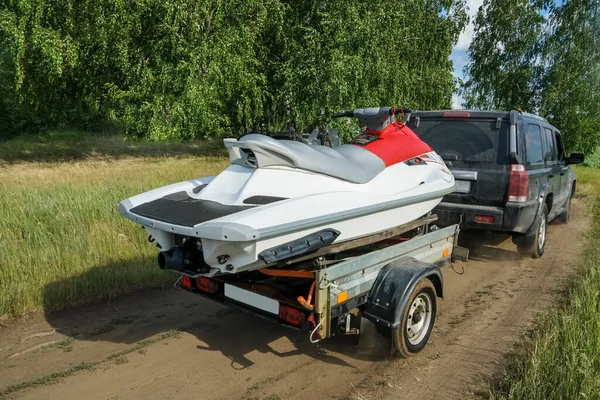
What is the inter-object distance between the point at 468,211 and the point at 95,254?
479 centimetres

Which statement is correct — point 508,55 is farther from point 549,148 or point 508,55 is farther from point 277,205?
point 277,205

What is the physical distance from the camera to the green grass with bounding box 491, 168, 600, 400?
2.98m

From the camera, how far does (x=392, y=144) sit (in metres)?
4.62

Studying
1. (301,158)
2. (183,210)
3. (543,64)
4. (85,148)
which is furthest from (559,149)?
(85,148)

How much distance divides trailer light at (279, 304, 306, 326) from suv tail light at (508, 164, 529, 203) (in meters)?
3.82

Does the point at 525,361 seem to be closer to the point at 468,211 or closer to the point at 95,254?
the point at 468,211

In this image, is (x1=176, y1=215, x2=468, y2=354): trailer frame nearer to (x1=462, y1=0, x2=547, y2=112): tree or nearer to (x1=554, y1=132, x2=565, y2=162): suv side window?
(x1=554, y1=132, x2=565, y2=162): suv side window

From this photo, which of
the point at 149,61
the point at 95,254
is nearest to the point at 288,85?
the point at 149,61

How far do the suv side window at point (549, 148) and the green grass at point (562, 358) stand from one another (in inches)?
116

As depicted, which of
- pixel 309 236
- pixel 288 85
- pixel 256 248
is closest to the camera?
pixel 256 248

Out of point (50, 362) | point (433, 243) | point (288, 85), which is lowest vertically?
point (50, 362)

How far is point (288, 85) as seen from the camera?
14266 mm

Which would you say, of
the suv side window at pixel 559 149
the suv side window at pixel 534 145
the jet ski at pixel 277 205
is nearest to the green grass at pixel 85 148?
the suv side window at pixel 559 149

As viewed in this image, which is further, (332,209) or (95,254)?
(95,254)
